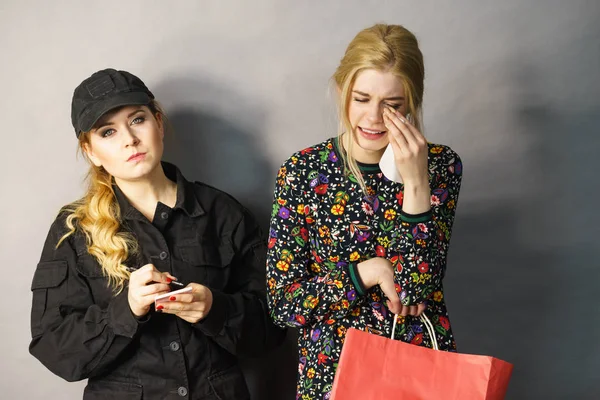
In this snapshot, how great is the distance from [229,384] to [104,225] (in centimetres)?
53

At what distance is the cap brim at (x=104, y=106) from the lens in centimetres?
177

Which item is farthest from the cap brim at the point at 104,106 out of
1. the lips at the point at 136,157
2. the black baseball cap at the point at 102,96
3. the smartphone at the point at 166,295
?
the smartphone at the point at 166,295

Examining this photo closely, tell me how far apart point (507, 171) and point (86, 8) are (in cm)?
135

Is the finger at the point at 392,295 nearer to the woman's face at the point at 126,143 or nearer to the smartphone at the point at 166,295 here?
the smartphone at the point at 166,295

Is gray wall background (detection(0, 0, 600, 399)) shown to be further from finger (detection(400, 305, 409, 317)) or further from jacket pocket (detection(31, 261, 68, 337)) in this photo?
finger (detection(400, 305, 409, 317))

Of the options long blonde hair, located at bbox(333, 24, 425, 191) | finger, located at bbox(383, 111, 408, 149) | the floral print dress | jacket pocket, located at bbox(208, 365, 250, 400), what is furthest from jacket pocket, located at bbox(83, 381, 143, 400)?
finger, located at bbox(383, 111, 408, 149)

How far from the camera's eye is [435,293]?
1.71 metres

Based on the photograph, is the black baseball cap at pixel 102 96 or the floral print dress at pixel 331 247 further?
the black baseball cap at pixel 102 96

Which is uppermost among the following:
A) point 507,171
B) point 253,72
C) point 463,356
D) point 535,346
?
point 253,72

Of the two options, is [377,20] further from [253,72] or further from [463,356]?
[463,356]

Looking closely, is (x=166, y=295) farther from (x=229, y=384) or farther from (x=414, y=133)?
(x=414, y=133)

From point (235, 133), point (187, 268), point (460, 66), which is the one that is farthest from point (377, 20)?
point (187, 268)

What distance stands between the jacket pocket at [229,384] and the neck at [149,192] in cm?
45

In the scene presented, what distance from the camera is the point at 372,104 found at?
1620mm
